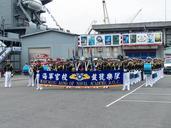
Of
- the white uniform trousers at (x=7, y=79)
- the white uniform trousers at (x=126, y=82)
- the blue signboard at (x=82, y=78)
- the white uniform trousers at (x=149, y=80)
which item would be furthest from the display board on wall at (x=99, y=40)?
the white uniform trousers at (x=126, y=82)

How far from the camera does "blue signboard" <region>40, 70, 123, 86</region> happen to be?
22.9 metres

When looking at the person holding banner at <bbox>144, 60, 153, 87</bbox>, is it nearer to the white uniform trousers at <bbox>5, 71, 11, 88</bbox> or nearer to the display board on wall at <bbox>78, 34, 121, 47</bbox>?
the white uniform trousers at <bbox>5, 71, 11, 88</bbox>

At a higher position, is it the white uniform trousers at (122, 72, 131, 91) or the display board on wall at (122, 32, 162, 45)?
the display board on wall at (122, 32, 162, 45)

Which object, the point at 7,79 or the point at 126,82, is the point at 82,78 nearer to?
the point at 126,82

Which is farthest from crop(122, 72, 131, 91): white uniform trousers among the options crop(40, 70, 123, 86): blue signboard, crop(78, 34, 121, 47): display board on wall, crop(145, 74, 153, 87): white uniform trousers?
crop(78, 34, 121, 47): display board on wall

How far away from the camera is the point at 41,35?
62.8 m

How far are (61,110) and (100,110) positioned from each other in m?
1.36

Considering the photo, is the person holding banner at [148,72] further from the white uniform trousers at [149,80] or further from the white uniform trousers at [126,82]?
the white uniform trousers at [126,82]

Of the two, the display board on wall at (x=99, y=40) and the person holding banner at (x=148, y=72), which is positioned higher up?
the display board on wall at (x=99, y=40)

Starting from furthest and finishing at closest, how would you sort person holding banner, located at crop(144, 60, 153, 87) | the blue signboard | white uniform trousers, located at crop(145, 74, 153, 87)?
1. white uniform trousers, located at crop(145, 74, 153, 87)
2. person holding banner, located at crop(144, 60, 153, 87)
3. the blue signboard

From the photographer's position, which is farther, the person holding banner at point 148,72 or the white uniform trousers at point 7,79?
the white uniform trousers at point 7,79

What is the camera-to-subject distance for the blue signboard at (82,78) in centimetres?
2288

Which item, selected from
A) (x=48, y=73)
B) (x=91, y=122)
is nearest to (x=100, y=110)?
(x=91, y=122)

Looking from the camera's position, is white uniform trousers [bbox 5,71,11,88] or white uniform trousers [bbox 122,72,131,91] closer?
white uniform trousers [bbox 122,72,131,91]
